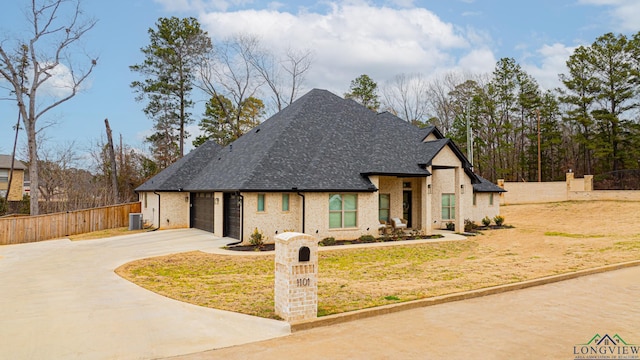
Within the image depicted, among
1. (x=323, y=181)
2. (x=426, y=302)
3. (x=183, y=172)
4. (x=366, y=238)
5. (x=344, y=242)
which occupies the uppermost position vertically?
(x=183, y=172)

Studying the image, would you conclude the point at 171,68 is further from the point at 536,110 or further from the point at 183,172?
the point at 536,110

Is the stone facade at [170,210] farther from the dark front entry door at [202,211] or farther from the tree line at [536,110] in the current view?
the tree line at [536,110]

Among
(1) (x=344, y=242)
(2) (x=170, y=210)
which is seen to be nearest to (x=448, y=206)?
(1) (x=344, y=242)

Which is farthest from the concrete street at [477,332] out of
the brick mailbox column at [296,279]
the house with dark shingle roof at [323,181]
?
the house with dark shingle roof at [323,181]

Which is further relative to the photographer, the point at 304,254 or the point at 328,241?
the point at 328,241

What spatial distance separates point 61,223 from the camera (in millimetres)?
22172

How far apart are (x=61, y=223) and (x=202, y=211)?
812 cm

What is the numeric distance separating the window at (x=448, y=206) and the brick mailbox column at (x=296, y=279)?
709 inches

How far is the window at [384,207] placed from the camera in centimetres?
2130

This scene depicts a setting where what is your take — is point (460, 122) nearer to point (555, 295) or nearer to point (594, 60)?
point (594, 60)

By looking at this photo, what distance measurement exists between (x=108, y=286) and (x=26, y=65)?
83.5 ft

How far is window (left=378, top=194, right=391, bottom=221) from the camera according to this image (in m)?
21.3

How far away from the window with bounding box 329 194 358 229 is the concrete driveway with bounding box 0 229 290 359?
32.1 feet

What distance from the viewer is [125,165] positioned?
3697 centimetres
